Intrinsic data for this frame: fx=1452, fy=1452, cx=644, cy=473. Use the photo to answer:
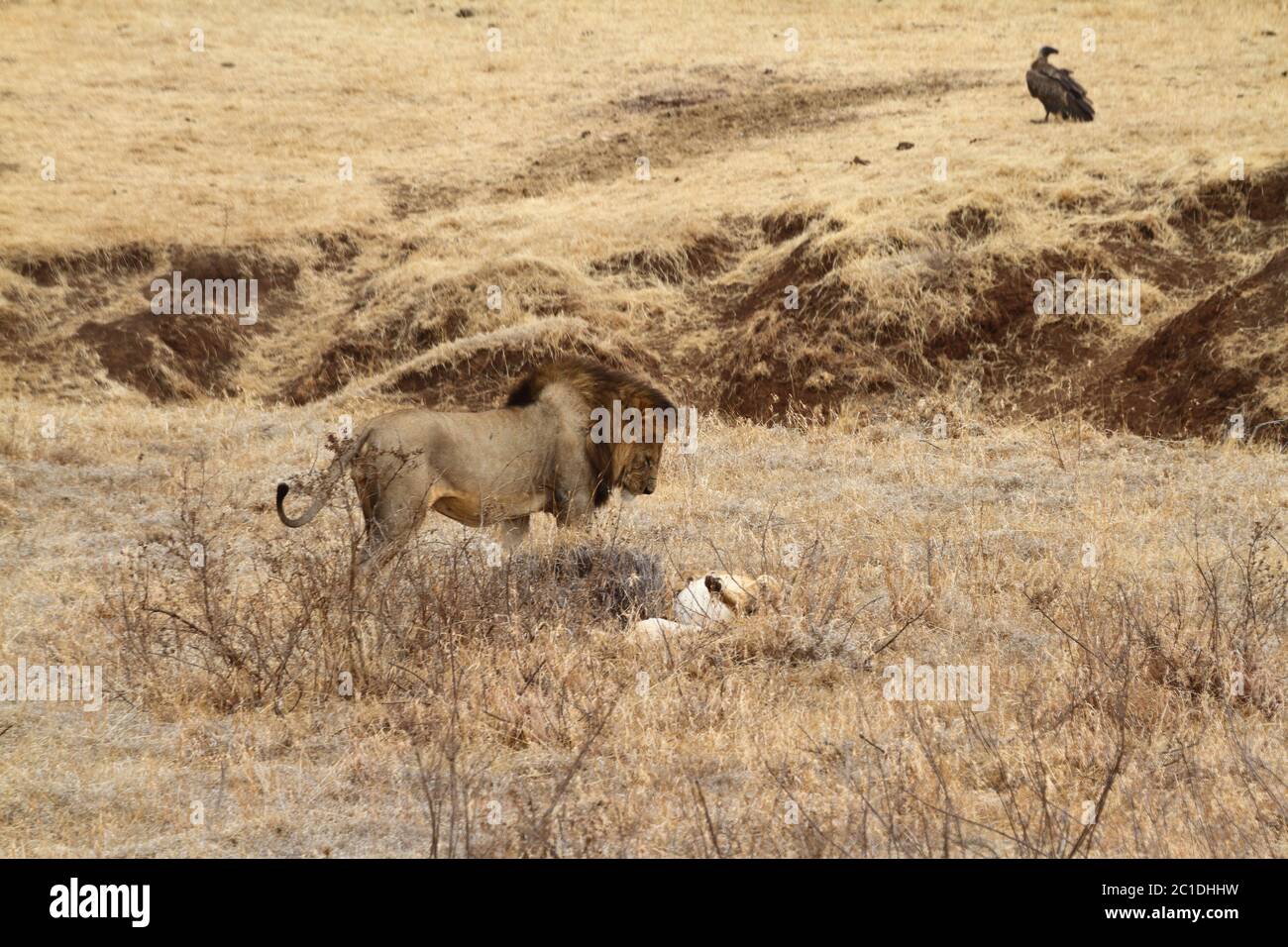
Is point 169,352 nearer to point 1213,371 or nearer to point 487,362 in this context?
point 487,362

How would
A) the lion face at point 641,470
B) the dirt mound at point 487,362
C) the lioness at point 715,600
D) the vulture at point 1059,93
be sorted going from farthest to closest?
the vulture at point 1059,93
the dirt mound at point 487,362
the lion face at point 641,470
the lioness at point 715,600

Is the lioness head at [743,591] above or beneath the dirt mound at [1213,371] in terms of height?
beneath

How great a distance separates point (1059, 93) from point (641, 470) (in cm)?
1527

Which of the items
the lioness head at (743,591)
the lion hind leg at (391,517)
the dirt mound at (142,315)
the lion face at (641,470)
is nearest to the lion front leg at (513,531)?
the lion face at (641,470)

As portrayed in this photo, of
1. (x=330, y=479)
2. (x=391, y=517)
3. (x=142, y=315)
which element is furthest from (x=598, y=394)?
(x=142, y=315)

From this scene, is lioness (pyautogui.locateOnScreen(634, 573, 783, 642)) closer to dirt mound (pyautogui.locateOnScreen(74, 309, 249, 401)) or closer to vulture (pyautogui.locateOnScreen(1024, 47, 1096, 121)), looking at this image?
dirt mound (pyautogui.locateOnScreen(74, 309, 249, 401))

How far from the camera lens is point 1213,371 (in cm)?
1377

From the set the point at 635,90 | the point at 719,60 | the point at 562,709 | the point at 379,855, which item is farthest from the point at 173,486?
the point at 719,60

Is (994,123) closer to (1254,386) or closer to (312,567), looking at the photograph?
Answer: (1254,386)

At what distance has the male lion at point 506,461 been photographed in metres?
8.06

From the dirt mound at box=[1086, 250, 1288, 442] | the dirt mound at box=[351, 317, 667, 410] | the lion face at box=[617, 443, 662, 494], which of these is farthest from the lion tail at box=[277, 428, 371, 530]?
the dirt mound at box=[1086, 250, 1288, 442]

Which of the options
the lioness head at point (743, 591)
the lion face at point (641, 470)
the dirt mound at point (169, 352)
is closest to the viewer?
the lioness head at point (743, 591)

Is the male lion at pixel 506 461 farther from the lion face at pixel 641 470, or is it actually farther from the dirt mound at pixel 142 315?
the dirt mound at pixel 142 315

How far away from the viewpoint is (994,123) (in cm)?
2283
